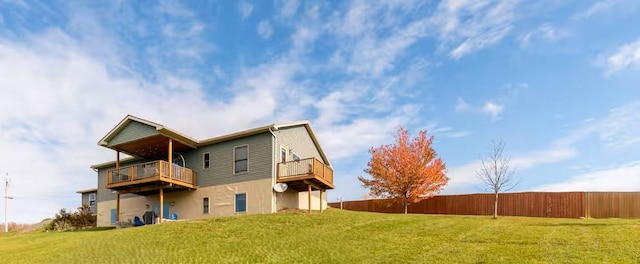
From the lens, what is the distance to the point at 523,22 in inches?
628

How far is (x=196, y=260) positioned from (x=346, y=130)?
46.1ft

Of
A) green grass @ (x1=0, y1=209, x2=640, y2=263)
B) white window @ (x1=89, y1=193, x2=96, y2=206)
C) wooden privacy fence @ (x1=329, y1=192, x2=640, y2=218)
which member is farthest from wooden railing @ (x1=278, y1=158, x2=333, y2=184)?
white window @ (x1=89, y1=193, x2=96, y2=206)

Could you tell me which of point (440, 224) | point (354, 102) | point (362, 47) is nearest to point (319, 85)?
point (354, 102)

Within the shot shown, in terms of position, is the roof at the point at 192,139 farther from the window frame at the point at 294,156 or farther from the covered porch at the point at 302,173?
the covered porch at the point at 302,173

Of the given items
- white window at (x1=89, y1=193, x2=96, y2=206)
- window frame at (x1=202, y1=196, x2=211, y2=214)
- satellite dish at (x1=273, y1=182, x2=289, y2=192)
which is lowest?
white window at (x1=89, y1=193, x2=96, y2=206)

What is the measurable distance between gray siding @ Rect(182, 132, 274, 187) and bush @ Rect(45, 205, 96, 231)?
888cm

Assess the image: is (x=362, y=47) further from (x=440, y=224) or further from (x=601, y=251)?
(x=601, y=251)

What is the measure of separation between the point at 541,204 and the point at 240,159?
18505 millimetres

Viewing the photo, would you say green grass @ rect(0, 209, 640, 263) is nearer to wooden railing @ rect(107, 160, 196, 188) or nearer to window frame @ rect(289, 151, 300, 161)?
wooden railing @ rect(107, 160, 196, 188)

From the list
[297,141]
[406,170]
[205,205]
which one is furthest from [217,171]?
[406,170]

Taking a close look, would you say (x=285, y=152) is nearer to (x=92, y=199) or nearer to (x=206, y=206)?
(x=206, y=206)

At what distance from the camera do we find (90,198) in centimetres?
3047

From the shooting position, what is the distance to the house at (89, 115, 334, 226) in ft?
67.3

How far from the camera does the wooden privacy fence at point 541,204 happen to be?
25359mm
